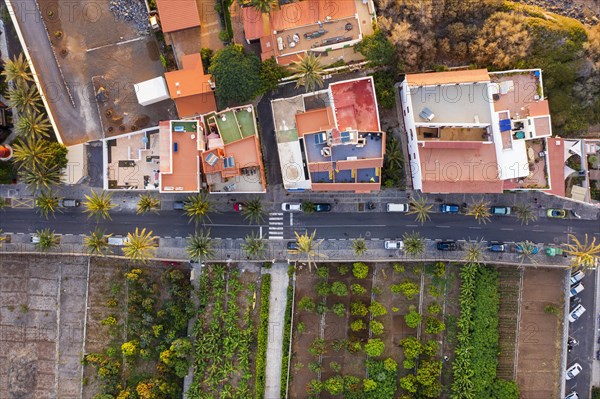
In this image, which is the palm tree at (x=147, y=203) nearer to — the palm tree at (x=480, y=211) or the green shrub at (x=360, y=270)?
the green shrub at (x=360, y=270)

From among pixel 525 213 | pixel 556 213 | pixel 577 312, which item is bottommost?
pixel 577 312

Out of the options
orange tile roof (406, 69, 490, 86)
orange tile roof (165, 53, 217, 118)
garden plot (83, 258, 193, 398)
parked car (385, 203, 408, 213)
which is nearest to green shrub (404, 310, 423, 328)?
parked car (385, 203, 408, 213)

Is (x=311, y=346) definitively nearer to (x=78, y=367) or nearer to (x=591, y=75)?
(x=78, y=367)

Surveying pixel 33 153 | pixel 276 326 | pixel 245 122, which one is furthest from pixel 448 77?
pixel 33 153

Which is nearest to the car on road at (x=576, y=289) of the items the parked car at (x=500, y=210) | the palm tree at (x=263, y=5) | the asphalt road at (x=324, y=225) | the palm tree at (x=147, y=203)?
the asphalt road at (x=324, y=225)

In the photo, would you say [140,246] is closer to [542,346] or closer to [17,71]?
[17,71]

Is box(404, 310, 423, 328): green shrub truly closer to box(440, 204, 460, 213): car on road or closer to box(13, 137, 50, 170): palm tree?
box(440, 204, 460, 213): car on road
